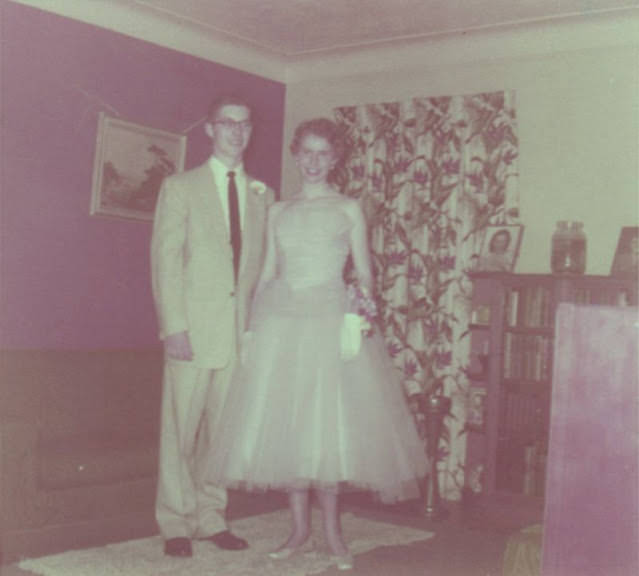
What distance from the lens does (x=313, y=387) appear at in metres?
3.47

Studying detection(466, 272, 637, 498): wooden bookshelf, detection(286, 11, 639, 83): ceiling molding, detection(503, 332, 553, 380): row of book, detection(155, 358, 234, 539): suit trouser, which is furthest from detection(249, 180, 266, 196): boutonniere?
detection(286, 11, 639, 83): ceiling molding

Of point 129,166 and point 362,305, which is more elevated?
point 129,166

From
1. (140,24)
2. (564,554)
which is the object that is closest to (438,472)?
(140,24)

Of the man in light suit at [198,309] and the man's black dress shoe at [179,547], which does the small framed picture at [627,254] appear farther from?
the man's black dress shoe at [179,547]

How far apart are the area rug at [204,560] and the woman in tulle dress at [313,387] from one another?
0.11 meters

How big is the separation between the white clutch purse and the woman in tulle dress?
1cm

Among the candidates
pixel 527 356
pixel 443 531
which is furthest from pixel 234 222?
pixel 527 356

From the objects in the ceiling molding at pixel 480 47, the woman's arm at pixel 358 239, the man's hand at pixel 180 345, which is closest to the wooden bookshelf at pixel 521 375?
the ceiling molding at pixel 480 47

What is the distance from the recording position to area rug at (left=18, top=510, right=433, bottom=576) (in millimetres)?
3418

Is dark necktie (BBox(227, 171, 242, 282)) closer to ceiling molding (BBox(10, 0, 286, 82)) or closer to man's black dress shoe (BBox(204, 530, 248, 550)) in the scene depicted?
man's black dress shoe (BBox(204, 530, 248, 550))

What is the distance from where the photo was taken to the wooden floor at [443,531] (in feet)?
12.1

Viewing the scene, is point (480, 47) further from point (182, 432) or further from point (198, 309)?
point (182, 432)

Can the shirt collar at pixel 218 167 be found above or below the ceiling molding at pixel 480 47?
below

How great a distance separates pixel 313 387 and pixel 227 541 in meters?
0.81
